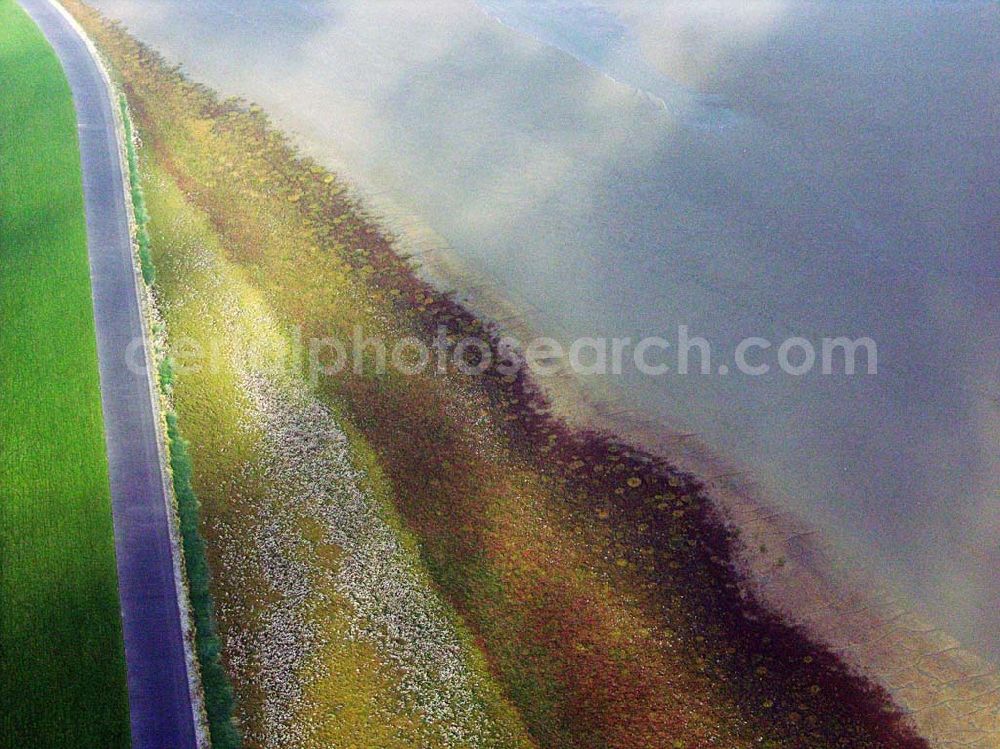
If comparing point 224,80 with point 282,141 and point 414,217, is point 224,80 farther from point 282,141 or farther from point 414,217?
point 414,217

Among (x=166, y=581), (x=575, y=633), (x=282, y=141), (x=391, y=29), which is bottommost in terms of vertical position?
(x=166, y=581)

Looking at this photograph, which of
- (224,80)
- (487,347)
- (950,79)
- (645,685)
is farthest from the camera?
(224,80)

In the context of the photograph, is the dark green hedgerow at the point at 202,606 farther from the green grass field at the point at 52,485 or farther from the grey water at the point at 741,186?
the grey water at the point at 741,186

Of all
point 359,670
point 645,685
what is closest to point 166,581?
point 359,670

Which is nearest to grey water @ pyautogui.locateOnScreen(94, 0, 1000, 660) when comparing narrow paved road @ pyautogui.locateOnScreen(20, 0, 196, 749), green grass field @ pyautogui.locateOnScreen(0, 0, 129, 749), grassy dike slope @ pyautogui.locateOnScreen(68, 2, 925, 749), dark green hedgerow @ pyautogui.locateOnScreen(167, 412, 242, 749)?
grassy dike slope @ pyautogui.locateOnScreen(68, 2, 925, 749)

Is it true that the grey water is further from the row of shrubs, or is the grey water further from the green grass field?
the row of shrubs

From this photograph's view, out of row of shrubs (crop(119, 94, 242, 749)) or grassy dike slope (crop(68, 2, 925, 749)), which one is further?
grassy dike slope (crop(68, 2, 925, 749))
